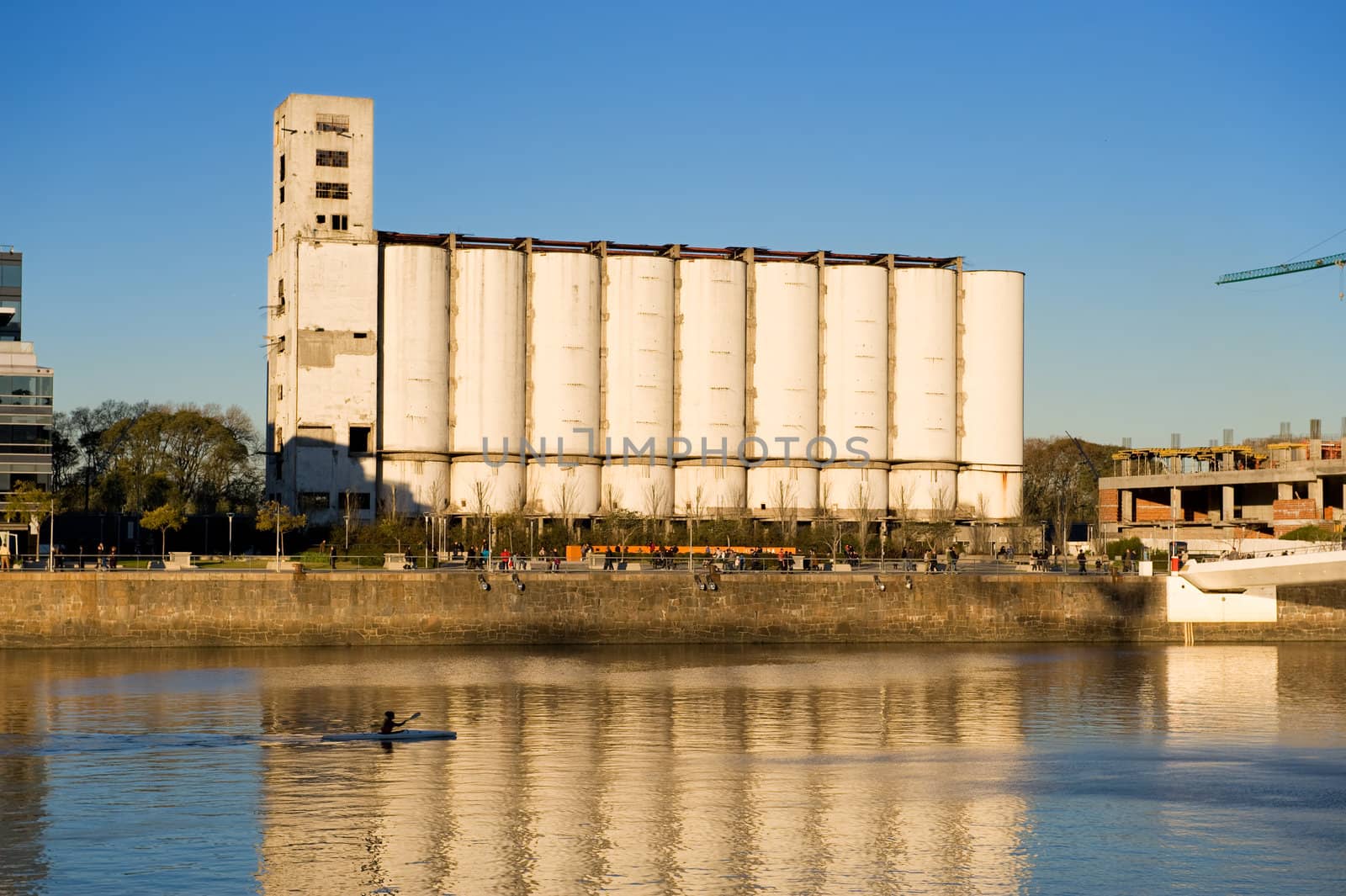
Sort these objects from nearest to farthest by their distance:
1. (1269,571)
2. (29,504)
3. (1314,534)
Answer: (1269,571), (29,504), (1314,534)

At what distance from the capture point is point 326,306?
408ft

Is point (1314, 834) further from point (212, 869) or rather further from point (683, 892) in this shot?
point (212, 869)

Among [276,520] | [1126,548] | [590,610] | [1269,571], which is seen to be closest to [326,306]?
[276,520]

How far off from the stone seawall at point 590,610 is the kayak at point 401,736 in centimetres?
2931

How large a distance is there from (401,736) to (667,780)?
10.3m

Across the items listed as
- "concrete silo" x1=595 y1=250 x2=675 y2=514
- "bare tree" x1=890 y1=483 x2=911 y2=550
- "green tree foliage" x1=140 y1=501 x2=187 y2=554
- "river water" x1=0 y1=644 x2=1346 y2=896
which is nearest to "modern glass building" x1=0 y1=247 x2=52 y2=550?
"green tree foliage" x1=140 y1=501 x2=187 y2=554

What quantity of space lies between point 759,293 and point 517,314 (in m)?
19.4

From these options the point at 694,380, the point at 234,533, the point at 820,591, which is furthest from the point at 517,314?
the point at 820,591

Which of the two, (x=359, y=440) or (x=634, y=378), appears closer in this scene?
(x=359, y=440)

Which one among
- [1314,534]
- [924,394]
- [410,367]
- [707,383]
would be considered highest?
[410,367]

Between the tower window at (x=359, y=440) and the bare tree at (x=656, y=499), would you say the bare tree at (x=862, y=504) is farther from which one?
the tower window at (x=359, y=440)

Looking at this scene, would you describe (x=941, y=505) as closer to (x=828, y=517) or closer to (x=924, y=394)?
(x=924, y=394)

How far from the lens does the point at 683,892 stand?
106ft

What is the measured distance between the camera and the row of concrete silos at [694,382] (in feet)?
421
